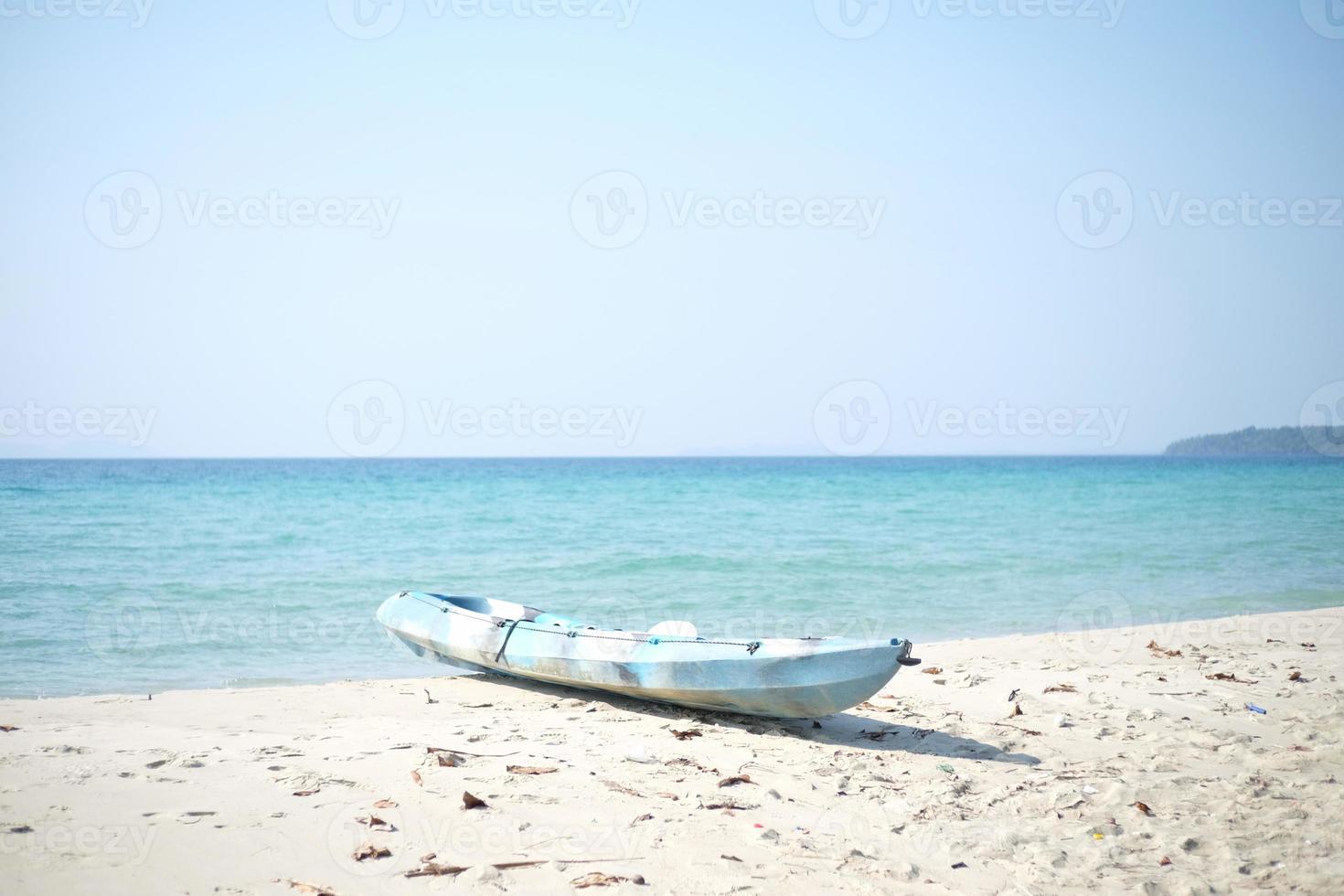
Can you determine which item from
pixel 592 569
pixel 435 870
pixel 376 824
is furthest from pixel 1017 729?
pixel 592 569

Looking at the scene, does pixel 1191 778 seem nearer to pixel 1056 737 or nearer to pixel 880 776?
pixel 1056 737

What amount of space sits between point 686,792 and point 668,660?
176 centimetres

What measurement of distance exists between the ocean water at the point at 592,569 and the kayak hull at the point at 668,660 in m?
1.37

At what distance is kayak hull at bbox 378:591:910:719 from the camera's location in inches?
239

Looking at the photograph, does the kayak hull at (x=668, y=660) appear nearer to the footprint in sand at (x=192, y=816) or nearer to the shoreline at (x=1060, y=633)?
the shoreline at (x=1060, y=633)

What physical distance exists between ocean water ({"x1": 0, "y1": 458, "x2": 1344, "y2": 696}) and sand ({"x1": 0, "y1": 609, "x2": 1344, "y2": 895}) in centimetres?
326

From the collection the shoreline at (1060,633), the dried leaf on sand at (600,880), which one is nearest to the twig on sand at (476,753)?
the dried leaf on sand at (600,880)

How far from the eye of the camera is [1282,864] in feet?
13.8

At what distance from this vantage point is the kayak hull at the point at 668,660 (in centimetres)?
608

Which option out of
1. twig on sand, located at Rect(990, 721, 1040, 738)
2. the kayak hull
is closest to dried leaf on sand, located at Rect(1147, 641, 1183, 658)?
twig on sand, located at Rect(990, 721, 1040, 738)

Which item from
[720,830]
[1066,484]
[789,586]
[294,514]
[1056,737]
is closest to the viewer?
[720,830]

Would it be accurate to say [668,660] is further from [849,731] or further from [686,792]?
[686,792]

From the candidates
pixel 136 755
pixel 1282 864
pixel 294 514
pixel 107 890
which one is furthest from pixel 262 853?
pixel 294 514

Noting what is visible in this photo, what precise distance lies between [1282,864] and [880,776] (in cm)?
210
